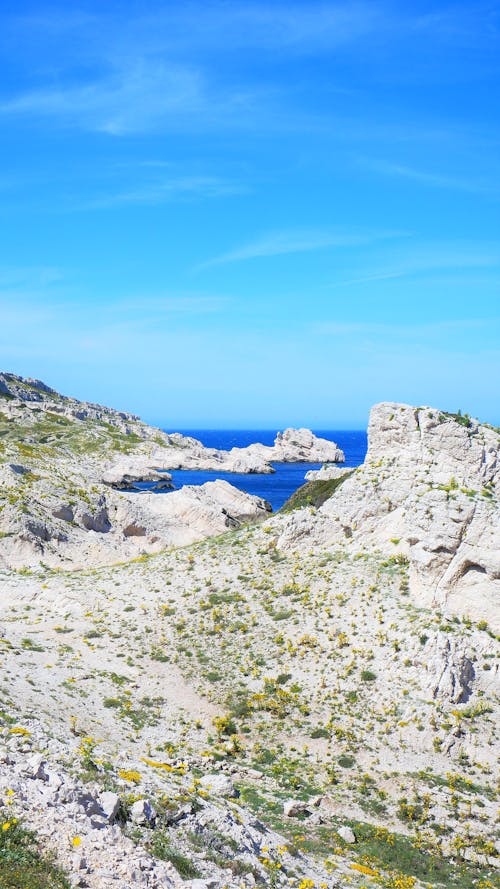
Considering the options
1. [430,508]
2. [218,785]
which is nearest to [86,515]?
[430,508]

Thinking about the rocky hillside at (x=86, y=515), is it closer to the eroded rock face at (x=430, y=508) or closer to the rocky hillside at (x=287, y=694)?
the rocky hillside at (x=287, y=694)

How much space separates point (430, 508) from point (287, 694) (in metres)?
13.9

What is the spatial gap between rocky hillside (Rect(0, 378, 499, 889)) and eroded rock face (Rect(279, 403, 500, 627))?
13cm

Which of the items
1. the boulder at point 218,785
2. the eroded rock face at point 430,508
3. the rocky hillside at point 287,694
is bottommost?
the boulder at point 218,785

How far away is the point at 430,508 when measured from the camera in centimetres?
3769

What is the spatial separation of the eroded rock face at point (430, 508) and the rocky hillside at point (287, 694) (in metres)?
0.13

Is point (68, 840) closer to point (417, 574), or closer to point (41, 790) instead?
point (41, 790)

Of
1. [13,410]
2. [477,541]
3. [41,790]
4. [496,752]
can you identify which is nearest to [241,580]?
[477,541]

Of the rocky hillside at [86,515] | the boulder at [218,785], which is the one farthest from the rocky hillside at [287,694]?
the rocky hillside at [86,515]

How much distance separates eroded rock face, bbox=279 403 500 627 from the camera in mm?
35094

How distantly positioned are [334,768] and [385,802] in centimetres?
270

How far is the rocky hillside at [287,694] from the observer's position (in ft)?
58.1

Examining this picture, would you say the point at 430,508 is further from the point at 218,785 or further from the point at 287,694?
the point at 218,785

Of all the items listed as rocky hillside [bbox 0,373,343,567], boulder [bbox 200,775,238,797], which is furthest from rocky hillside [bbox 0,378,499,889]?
rocky hillside [bbox 0,373,343,567]
